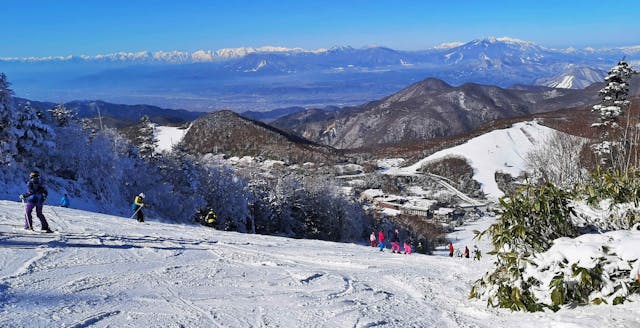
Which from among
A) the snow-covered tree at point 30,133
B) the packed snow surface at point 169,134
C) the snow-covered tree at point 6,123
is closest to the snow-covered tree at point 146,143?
the snow-covered tree at point 30,133

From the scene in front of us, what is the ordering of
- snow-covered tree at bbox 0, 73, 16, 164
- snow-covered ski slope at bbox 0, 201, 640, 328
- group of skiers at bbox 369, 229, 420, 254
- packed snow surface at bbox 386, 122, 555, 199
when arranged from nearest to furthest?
snow-covered ski slope at bbox 0, 201, 640, 328, group of skiers at bbox 369, 229, 420, 254, snow-covered tree at bbox 0, 73, 16, 164, packed snow surface at bbox 386, 122, 555, 199

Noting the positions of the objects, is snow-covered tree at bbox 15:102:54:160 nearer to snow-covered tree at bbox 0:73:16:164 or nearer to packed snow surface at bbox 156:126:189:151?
snow-covered tree at bbox 0:73:16:164

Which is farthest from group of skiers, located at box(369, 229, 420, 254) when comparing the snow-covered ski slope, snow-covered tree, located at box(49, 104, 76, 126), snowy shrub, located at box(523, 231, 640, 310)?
snow-covered tree, located at box(49, 104, 76, 126)

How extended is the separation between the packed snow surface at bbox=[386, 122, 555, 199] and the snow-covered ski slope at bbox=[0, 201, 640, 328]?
7739 cm

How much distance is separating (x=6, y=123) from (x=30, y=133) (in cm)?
156

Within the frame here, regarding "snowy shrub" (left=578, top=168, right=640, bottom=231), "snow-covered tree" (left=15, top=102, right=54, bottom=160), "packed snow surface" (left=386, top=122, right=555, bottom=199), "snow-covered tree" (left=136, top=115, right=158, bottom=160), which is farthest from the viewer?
"packed snow surface" (left=386, top=122, right=555, bottom=199)

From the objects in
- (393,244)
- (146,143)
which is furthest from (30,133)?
(393,244)

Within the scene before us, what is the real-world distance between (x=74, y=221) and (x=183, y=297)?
984 cm

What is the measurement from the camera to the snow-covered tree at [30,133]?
3071cm

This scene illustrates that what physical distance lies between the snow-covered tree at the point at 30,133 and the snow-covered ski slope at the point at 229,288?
20.1m

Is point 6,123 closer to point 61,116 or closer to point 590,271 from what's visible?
point 61,116

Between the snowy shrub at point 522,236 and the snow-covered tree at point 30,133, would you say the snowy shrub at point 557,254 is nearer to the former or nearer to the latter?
the snowy shrub at point 522,236

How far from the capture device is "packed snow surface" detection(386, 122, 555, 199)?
3533 inches

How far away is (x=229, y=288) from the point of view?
28.3 feet
